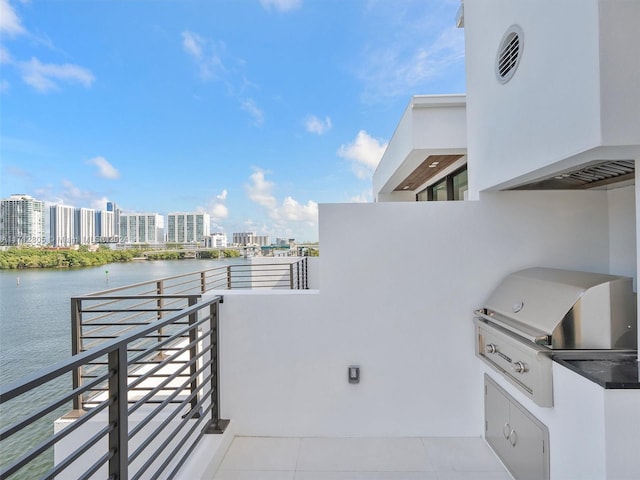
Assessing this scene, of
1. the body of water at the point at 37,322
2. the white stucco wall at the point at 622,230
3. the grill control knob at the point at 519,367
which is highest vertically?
the white stucco wall at the point at 622,230

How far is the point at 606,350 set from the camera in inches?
72.8

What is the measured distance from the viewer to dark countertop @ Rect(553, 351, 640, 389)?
1459mm

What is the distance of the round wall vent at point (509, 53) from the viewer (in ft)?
6.56

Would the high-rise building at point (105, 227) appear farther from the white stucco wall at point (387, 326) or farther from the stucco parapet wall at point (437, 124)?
the stucco parapet wall at point (437, 124)

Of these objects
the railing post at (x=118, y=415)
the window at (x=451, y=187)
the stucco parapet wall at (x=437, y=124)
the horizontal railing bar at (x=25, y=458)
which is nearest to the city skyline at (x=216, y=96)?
the stucco parapet wall at (x=437, y=124)

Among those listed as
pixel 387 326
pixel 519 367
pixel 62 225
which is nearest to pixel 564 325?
pixel 519 367

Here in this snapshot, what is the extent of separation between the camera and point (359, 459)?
2.36 m

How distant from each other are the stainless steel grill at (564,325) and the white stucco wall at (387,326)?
549 millimetres

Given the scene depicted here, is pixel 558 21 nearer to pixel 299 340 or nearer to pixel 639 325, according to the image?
pixel 639 325

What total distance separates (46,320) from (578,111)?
1723 cm

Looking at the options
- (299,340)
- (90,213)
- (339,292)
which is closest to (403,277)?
(339,292)

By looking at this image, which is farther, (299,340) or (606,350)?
(299,340)

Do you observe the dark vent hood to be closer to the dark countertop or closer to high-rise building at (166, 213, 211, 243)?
the dark countertop

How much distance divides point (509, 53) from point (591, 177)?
102cm
